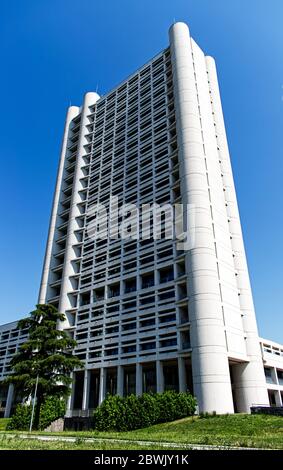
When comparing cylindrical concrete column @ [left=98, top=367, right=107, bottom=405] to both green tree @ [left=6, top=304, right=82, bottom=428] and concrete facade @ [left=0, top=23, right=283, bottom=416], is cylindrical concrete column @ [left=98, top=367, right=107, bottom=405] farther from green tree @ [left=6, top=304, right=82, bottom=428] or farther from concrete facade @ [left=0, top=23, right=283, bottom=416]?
green tree @ [left=6, top=304, right=82, bottom=428]

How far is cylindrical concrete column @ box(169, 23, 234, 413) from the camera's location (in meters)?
38.7

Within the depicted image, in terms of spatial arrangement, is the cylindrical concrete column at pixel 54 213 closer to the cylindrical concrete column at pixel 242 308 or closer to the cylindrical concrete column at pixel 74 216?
the cylindrical concrete column at pixel 74 216

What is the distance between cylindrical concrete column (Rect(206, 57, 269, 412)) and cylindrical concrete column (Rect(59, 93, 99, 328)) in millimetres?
28009

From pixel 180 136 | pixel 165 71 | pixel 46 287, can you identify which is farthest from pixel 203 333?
pixel 165 71

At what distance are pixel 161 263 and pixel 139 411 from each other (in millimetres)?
21125

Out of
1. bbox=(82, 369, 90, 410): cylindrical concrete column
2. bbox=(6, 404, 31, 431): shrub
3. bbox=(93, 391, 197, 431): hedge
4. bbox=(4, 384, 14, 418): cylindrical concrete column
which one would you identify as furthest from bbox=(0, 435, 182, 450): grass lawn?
bbox=(4, 384, 14, 418): cylindrical concrete column

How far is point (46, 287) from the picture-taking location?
65875mm

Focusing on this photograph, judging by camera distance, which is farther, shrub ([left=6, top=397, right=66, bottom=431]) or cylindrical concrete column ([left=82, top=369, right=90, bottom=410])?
cylindrical concrete column ([left=82, top=369, right=90, bottom=410])

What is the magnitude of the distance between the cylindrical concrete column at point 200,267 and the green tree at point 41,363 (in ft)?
46.5

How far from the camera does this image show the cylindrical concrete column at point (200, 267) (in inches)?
1522

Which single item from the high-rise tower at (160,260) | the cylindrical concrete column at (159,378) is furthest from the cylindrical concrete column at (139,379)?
the cylindrical concrete column at (159,378)

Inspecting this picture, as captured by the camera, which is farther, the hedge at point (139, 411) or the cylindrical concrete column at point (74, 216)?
the cylindrical concrete column at point (74, 216)

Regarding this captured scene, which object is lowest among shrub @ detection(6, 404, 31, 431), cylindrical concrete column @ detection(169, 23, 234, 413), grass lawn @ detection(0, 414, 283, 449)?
grass lawn @ detection(0, 414, 283, 449)
